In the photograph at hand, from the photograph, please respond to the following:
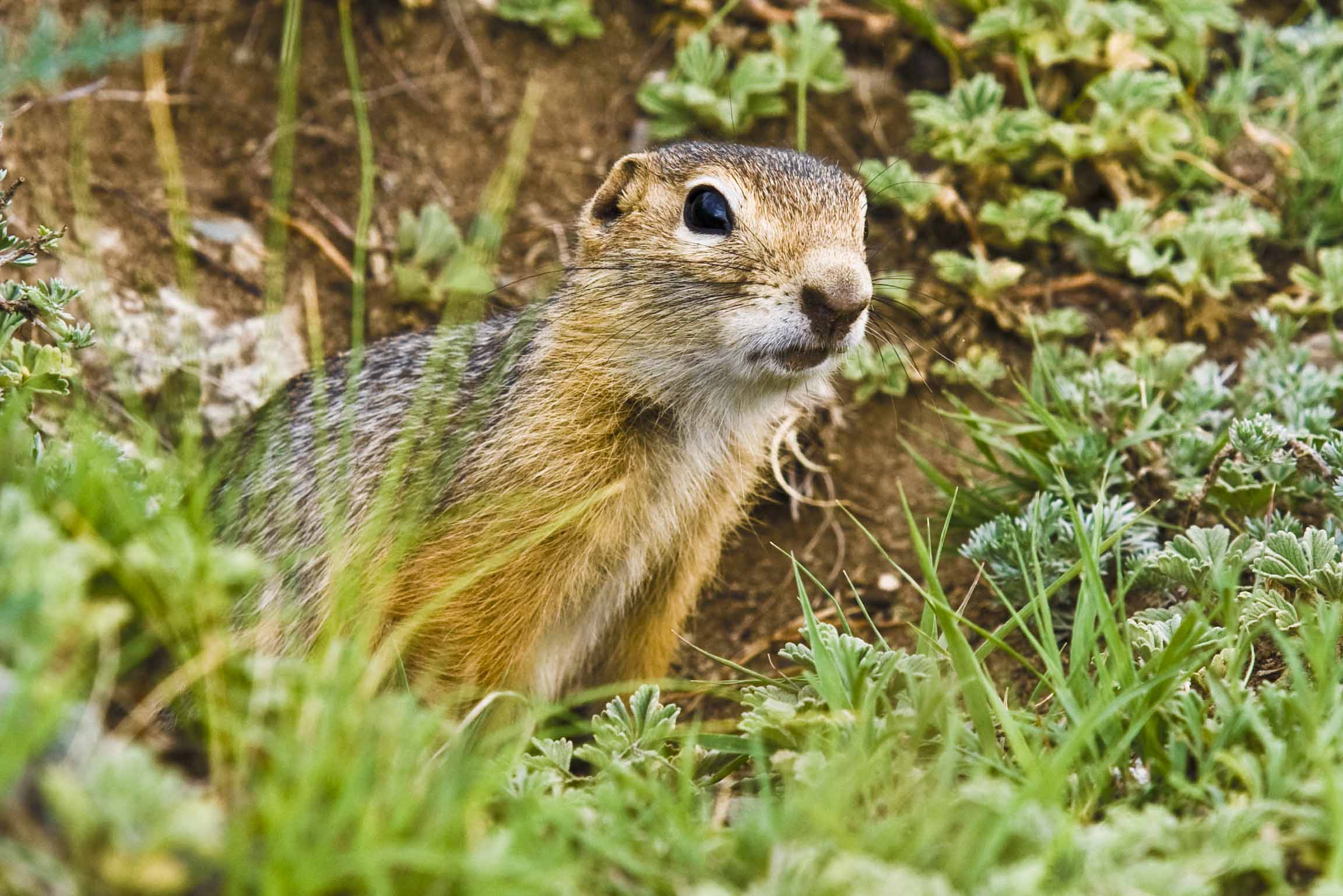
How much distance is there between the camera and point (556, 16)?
725 centimetres

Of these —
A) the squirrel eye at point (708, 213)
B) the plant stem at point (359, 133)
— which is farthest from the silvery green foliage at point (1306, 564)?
the plant stem at point (359, 133)

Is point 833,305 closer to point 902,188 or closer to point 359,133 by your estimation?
point 902,188

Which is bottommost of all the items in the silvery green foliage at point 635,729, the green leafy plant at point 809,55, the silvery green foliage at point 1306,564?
the silvery green foliage at point 635,729

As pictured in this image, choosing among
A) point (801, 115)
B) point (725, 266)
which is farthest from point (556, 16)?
point (725, 266)

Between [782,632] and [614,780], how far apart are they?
2.65m

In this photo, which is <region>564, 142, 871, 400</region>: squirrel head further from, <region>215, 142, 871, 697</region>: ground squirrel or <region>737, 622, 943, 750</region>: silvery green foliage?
<region>737, 622, 943, 750</region>: silvery green foliage

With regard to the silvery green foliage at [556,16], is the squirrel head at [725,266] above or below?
below

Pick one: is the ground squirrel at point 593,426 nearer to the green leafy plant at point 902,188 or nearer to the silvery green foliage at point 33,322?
the silvery green foliage at point 33,322

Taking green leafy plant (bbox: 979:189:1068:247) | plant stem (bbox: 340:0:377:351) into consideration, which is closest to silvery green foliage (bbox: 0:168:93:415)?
plant stem (bbox: 340:0:377:351)

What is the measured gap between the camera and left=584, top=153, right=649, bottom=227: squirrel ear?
500 centimetres

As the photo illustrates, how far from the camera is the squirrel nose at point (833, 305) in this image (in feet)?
13.8

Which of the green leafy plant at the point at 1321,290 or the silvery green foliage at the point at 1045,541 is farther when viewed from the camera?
the green leafy plant at the point at 1321,290

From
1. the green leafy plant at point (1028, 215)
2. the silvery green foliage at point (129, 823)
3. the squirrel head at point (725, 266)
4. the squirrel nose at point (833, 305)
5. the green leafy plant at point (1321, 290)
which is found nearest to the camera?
the silvery green foliage at point (129, 823)

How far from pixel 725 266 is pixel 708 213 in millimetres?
301
